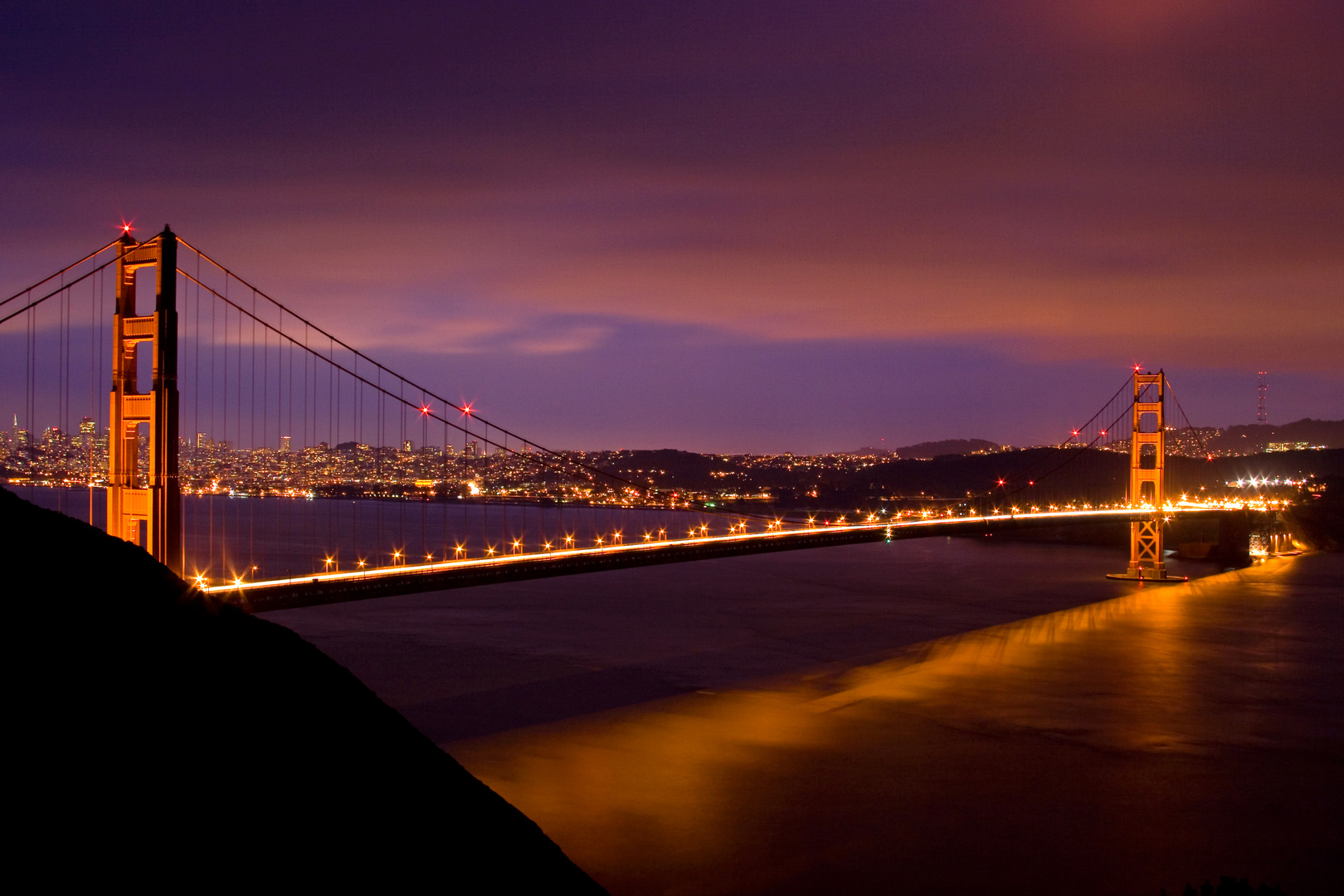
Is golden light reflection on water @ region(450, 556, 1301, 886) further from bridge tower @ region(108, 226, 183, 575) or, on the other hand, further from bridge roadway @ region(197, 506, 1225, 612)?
bridge tower @ region(108, 226, 183, 575)

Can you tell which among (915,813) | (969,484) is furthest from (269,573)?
(969,484)

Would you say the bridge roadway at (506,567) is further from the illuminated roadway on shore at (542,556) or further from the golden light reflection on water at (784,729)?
the golden light reflection on water at (784,729)

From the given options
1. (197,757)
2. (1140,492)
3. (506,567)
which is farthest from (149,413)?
(1140,492)

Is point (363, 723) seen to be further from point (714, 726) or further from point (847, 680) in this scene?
point (847, 680)

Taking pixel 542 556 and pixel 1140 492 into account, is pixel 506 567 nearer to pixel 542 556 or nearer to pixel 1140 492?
pixel 542 556

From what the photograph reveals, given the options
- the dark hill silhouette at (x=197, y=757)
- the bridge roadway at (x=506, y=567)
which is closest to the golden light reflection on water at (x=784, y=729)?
the bridge roadway at (x=506, y=567)
